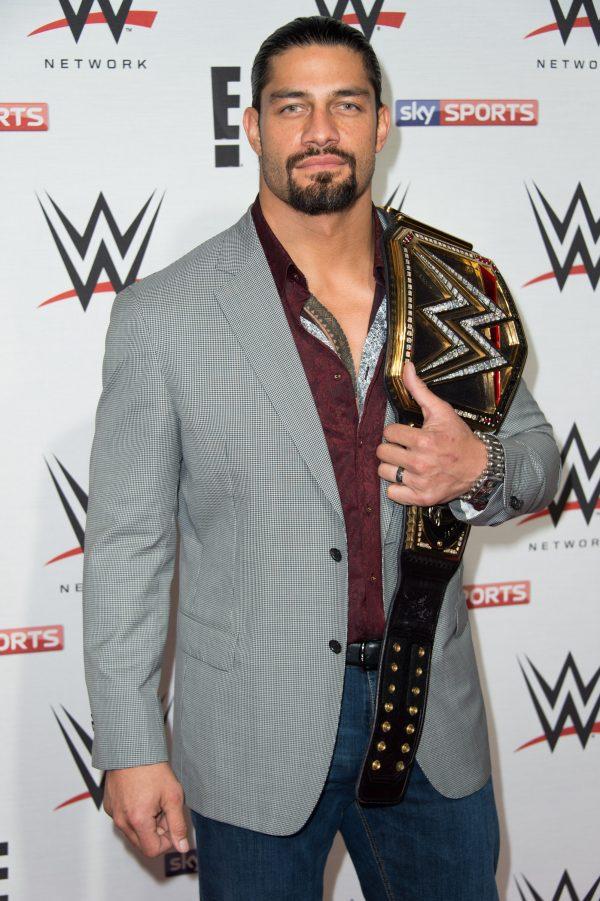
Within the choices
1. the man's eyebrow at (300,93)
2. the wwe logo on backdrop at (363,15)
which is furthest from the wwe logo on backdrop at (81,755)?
the wwe logo on backdrop at (363,15)

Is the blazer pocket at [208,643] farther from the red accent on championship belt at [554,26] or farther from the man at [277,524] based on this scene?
the red accent on championship belt at [554,26]

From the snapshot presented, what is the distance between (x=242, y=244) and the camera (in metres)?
1.80

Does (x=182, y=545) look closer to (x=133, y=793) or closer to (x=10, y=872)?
(x=133, y=793)

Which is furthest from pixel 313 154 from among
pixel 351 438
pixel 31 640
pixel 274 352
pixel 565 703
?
pixel 565 703

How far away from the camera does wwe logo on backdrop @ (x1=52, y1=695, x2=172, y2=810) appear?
100 inches

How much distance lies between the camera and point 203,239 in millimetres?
2469

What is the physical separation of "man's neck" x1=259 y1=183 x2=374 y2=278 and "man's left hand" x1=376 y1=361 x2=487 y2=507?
27 cm

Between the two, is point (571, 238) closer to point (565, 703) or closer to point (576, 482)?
point (576, 482)

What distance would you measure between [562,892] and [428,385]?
1871mm

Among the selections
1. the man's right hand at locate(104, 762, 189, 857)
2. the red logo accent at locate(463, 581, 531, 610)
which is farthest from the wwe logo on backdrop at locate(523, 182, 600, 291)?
the man's right hand at locate(104, 762, 189, 857)

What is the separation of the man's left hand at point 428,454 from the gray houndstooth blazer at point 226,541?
110mm

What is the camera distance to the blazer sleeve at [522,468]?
181 centimetres

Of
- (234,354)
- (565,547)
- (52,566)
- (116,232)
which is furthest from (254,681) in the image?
(565,547)

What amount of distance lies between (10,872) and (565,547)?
5.44 feet
